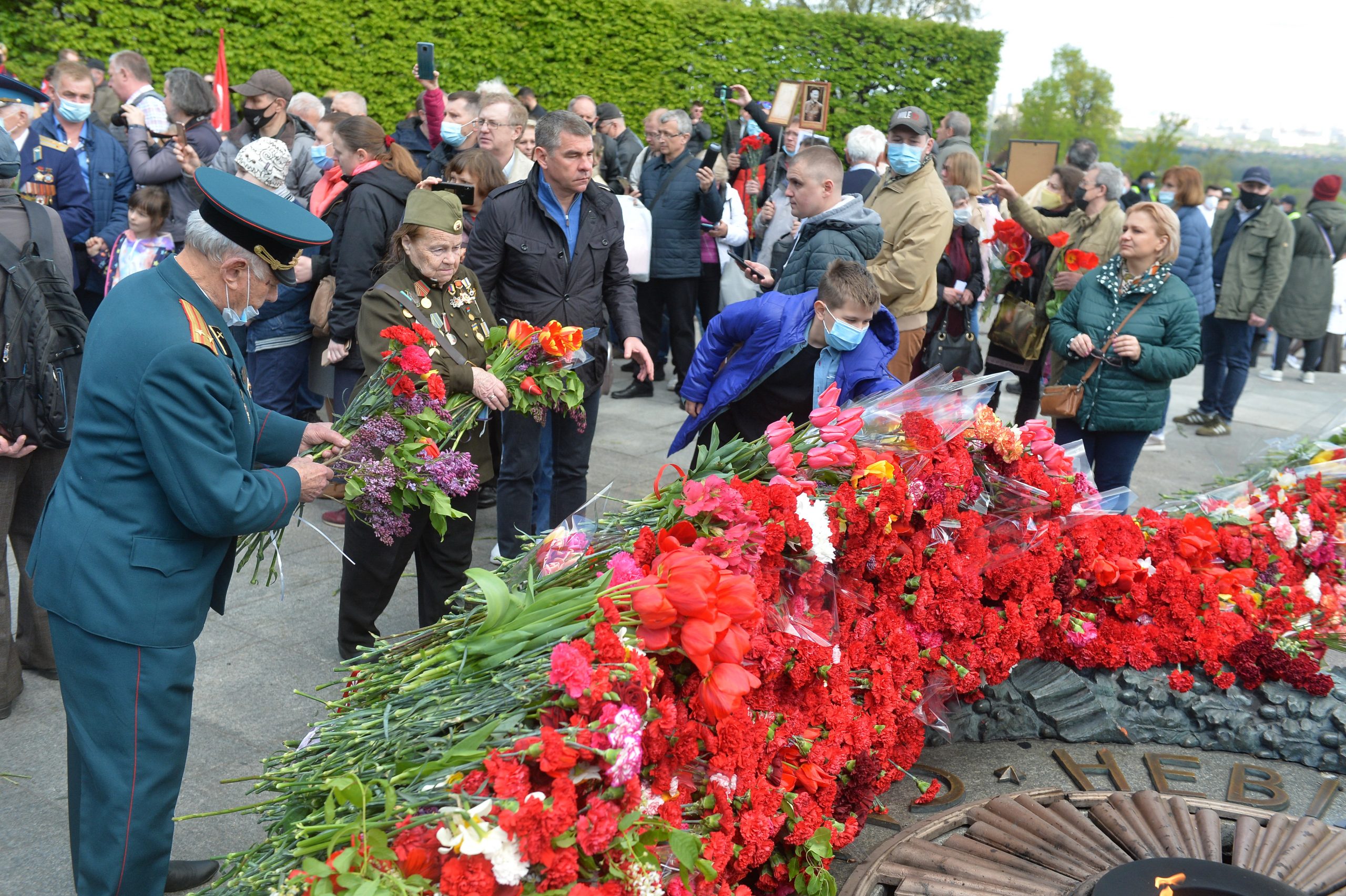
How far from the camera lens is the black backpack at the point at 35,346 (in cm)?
356

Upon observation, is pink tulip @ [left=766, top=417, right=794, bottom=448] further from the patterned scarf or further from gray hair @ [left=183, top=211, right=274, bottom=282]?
the patterned scarf

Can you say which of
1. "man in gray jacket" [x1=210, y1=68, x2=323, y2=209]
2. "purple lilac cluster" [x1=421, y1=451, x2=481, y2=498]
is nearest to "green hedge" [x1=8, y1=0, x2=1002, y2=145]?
"man in gray jacket" [x1=210, y1=68, x2=323, y2=209]

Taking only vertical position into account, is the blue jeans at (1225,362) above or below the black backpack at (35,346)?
below

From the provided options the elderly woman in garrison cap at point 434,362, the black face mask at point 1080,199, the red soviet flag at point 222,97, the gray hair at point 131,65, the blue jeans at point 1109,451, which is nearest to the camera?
the elderly woman in garrison cap at point 434,362

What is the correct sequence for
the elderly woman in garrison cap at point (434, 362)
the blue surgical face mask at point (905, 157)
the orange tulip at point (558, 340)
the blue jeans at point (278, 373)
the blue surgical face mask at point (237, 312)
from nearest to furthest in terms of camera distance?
the blue surgical face mask at point (237, 312)
the elderly woman in garrison cap at point (434, 362)
the orange tulip at point (558, 340)
the blue jeans at point (278, 373)
the blue surgical face mask at point (905, 157)

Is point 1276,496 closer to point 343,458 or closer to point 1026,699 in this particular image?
point 1026,699

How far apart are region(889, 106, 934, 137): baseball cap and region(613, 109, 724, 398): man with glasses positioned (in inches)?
80.3

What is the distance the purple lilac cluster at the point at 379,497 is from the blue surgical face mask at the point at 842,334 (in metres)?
1.68

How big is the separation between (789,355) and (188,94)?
17.4 ft

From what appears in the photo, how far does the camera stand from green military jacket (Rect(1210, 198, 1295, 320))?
925 centimetres

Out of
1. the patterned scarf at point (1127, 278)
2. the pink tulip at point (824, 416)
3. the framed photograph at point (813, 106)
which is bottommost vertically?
the pink tulip at point (824, 416)

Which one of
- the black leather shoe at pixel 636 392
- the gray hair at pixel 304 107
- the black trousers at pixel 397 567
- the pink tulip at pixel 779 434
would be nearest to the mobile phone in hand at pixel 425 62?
the gray hair at pixel 304 107

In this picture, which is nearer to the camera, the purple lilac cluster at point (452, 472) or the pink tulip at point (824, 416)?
the pink tulip at point (824, 416)

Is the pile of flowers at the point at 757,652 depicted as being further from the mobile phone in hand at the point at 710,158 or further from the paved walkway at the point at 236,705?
the mobile phone in hand at the point at 710,158
